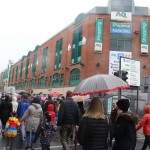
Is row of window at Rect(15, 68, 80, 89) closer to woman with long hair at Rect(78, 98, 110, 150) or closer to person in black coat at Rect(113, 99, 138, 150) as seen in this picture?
person in black coat at Rect(113, 99, 138, 150)

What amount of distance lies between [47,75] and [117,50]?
17.1 meters

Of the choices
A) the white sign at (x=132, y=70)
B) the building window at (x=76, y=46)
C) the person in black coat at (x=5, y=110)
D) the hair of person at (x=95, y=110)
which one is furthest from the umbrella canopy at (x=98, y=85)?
the building window at (x=76, y=46)

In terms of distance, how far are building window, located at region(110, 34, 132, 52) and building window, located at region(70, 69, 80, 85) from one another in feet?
18.6

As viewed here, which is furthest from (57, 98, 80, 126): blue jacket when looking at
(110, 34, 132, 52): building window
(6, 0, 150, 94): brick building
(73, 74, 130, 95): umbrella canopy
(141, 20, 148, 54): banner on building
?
(141, 20, 148, 54): banner on building

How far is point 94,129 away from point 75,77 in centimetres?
3168

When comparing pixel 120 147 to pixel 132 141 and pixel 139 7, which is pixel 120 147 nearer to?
pixel 132 141

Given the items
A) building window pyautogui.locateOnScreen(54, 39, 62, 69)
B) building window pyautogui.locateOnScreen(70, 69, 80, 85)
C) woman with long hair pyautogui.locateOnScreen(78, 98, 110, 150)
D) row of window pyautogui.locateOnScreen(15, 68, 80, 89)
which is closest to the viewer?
woman with long hair pyautogui.locateOnScreen(78, 98, 110, 150)

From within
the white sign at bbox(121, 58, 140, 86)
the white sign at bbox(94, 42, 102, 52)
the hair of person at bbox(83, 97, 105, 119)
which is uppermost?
the white sign at bbox(94, 42, 102, 52)

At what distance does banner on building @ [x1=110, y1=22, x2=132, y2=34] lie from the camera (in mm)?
33469

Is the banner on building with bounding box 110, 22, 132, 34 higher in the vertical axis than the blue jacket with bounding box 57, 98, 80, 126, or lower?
higher

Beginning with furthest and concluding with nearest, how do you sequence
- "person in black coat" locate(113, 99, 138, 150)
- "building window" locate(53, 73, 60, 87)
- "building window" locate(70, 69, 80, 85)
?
"building window" locate(53, 73, 60, 87)
"building window" locate(70, 69, 80, 85)
"person in black coat" locate(113, 99, 138, 150)

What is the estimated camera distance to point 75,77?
35.5 meters

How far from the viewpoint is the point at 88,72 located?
33156 millimetres

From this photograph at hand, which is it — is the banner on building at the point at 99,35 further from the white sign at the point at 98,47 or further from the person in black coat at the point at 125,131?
the person in black coat at the point at 125,131
